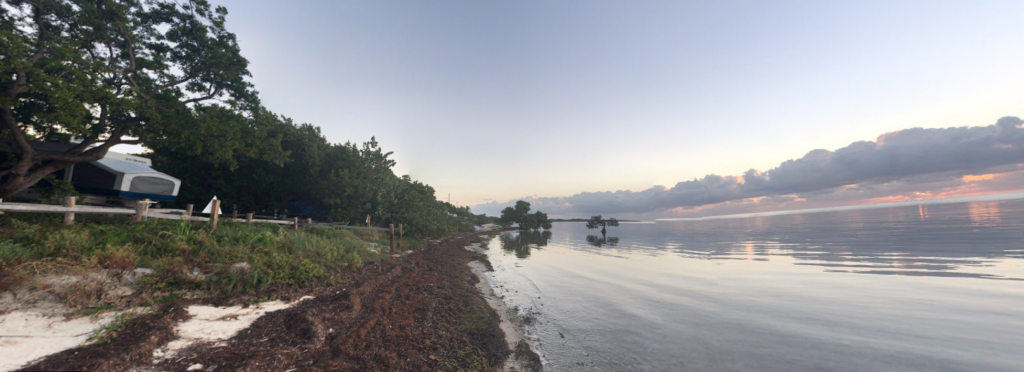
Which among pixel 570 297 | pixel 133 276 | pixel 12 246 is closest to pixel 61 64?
pixel 12 246

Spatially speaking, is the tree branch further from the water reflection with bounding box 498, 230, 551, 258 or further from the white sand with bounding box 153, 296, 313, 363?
the water reflection with bounding box 498, 230, 551, 258

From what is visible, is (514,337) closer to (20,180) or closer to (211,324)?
(211,324)

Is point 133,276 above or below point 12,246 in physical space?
below

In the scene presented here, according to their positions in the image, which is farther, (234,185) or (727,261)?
(727,261)

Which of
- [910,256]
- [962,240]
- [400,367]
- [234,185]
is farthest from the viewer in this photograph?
[962,240]

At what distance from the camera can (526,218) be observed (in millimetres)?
93125

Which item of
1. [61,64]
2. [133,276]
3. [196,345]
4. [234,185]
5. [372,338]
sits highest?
[61,64]

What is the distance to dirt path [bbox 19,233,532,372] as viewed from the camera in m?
5.13

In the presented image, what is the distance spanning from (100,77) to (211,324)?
1154 cm

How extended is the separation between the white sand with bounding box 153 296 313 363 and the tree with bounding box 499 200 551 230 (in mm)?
84870

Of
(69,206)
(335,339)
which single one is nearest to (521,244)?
(335,339)

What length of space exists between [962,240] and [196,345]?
177ft

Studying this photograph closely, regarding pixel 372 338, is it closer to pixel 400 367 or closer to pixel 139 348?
pixel 400 367

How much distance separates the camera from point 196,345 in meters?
5.79
